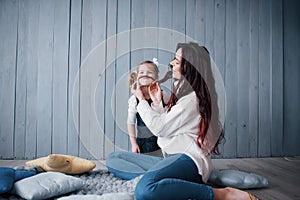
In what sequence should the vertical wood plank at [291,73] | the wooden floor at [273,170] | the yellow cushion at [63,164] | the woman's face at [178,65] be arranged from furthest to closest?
the vertical wood plank at [291,73], the yellow cushion at [63,164], the wooden floor at [273,170], the woman's face at [178,65]

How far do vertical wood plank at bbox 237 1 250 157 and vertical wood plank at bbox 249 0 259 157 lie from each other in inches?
A: 1.1

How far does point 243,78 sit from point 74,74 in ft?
4.44

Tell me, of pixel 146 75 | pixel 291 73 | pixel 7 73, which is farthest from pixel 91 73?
pixel 291 73

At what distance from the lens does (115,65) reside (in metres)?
2.64

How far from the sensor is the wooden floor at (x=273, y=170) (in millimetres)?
1632

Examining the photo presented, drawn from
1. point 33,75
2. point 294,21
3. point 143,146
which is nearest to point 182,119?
point 143,146

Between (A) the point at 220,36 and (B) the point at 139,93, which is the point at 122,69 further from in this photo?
(B) the point at 139,93

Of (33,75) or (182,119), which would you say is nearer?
(182,119)

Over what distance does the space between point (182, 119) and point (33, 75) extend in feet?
4.94

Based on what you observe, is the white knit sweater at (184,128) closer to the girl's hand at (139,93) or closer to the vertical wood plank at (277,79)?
the girl's hand at (139,93)

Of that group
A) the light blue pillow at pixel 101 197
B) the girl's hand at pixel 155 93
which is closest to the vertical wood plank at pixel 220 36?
the girl's hand at pixel 155 93

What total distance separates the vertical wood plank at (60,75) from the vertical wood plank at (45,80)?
30mm

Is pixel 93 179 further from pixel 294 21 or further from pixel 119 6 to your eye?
pixel 294 21

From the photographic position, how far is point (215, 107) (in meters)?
1.55
